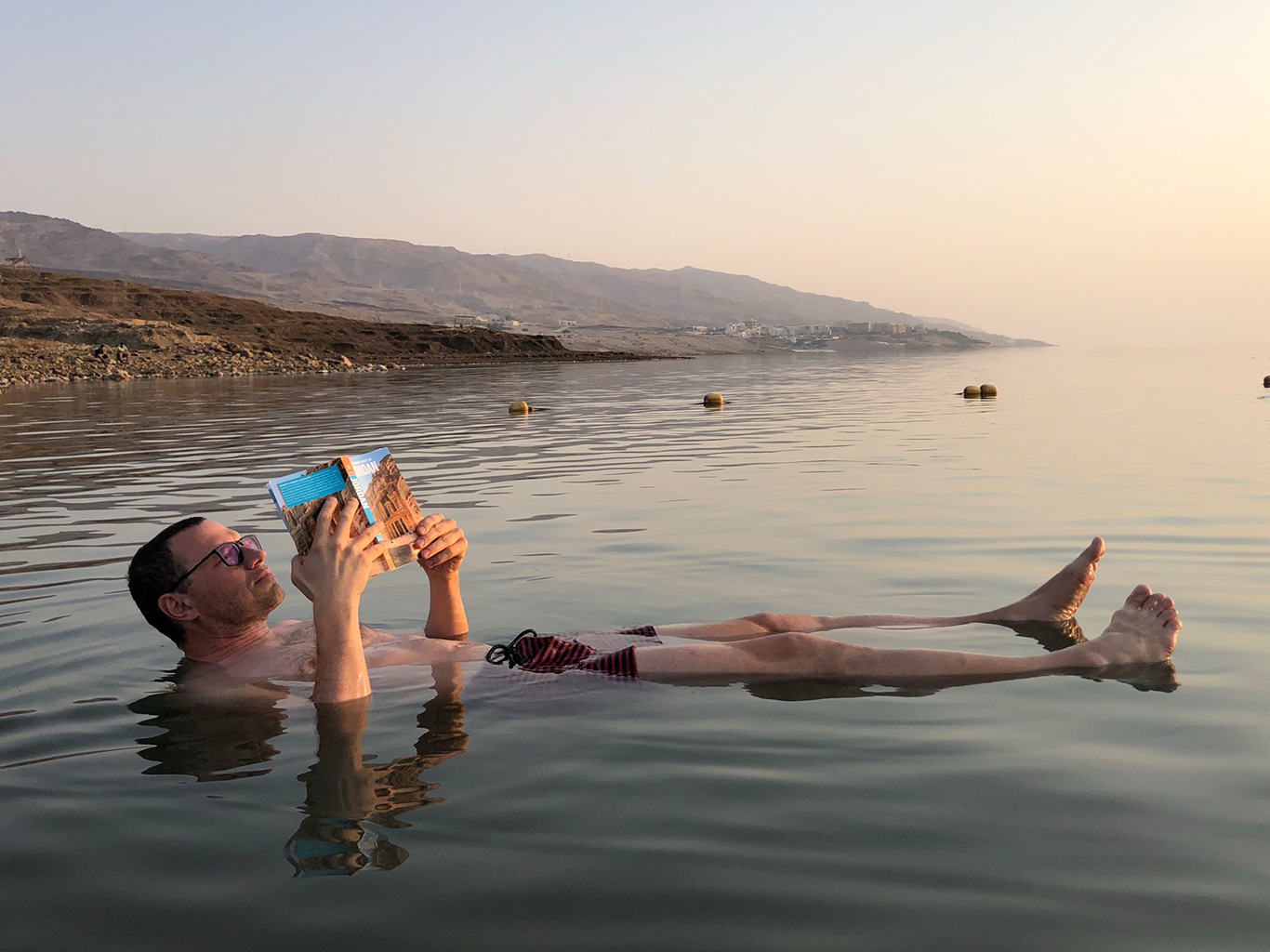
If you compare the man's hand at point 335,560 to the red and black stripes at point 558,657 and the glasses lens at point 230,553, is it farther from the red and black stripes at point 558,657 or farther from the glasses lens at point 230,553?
the red and black stripes at point 558,657

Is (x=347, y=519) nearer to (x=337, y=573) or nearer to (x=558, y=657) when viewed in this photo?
(x=337, y=573)

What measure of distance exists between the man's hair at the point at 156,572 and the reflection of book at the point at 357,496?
1.28 m

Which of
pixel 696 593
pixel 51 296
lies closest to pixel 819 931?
pixel 696 593

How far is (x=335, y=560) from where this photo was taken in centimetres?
453

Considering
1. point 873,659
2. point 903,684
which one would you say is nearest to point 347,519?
point 873,659

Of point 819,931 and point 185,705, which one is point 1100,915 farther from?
point 185,705

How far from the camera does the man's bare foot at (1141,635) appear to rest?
18.6 ft

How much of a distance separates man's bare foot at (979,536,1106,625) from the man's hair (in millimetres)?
4813

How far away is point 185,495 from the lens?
12.7m

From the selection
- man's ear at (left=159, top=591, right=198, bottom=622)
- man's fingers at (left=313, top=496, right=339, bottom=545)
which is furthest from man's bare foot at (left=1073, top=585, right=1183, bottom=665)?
man's ear at (left=159, top=591, right=198, bottom=622)

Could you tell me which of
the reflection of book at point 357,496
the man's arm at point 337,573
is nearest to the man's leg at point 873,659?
the reflection of book at point 357,496

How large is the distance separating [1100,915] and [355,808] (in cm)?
264

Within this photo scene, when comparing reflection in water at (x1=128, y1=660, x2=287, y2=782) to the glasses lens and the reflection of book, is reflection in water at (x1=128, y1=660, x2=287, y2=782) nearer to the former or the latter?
the glasses lens

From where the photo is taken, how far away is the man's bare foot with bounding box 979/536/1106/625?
6734 millimetres
